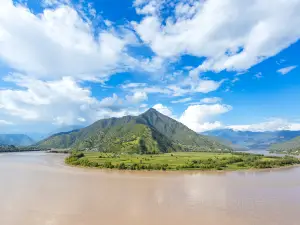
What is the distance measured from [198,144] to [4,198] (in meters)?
174

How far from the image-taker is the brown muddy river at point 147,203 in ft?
79.2

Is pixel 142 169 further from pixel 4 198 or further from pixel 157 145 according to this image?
pixel 157 145

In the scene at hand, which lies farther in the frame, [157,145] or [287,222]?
[157,145]

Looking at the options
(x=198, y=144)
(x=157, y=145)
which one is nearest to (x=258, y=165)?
(x=157, y=145)

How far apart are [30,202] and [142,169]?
1307 inches

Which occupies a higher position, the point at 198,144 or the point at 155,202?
the point at 198,144

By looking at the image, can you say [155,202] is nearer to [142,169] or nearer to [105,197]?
[105,197]

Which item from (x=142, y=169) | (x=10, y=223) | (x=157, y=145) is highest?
(x=157, y=145)

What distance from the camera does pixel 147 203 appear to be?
29703mm

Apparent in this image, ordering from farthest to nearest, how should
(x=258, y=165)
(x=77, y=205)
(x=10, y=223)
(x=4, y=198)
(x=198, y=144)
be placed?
(x=198, y=144) → (x=258, y=165) → (x=4, y=198) → (x=77, y=205) → (x=10, y=223)

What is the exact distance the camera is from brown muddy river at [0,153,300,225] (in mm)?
24125

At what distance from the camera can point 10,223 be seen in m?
23.0

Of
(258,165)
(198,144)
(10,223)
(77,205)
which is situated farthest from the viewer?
(198,144)

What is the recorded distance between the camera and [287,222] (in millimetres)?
24094
